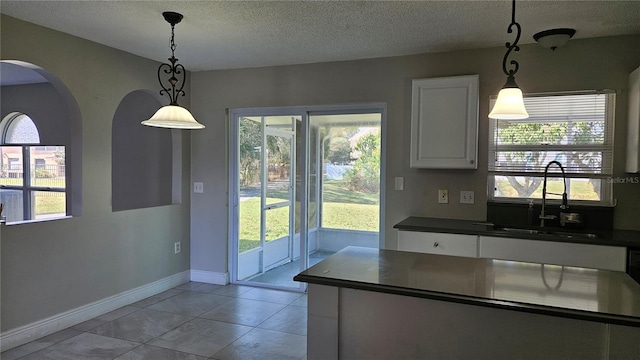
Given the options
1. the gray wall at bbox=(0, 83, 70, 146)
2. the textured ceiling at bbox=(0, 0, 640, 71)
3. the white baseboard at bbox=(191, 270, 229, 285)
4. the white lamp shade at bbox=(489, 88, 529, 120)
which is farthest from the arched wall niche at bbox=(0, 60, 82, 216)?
the white lamp shade at bbox=(489, 88, 529, 120)

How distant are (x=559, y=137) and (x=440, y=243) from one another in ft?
4.48

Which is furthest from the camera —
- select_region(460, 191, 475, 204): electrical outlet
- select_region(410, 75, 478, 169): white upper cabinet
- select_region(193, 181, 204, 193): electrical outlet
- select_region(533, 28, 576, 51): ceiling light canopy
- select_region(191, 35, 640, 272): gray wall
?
select_region(193, 181, 204, 193): electrical outlet

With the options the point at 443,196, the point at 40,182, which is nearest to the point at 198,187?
the point at 443,196

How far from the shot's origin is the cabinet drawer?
10.5 ft

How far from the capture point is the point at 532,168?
3559 mm

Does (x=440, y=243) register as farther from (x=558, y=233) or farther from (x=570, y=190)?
(x=570, y=190)

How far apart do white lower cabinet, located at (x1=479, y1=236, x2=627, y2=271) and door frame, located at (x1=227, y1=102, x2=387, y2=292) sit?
3.94 feet

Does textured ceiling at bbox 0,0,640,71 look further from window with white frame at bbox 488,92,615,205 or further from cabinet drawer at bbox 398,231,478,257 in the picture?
cabinet drawer at bbox 398,231,478,257

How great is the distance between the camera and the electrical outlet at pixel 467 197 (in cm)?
372

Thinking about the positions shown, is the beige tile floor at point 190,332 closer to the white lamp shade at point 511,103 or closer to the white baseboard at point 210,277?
the white baseboard at point 210,277

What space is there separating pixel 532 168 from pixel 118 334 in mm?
3691

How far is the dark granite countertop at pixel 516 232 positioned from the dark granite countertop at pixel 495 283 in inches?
40.3

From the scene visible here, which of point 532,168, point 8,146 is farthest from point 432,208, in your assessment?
point 8,146

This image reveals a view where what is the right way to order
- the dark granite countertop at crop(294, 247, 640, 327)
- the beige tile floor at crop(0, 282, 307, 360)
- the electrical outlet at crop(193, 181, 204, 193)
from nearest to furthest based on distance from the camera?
the dark granite countertop at crop(294, 247, 640, 327) → the beige tile floor at crop(0, 282, 307, 360) → the electrical outlet at crop(193, 181, 204, 193)
